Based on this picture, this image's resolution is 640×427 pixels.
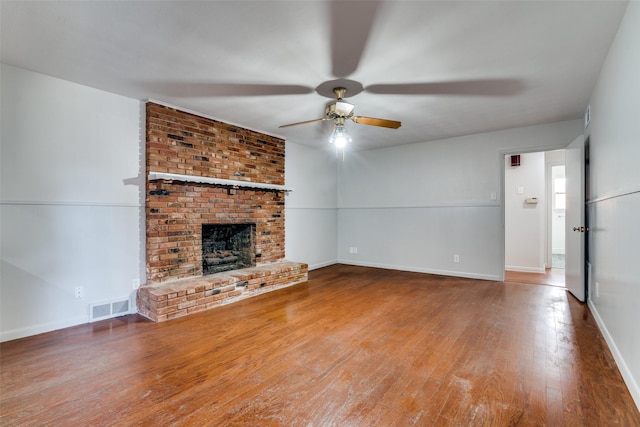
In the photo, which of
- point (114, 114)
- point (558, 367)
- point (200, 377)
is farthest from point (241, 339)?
point (114, 114)

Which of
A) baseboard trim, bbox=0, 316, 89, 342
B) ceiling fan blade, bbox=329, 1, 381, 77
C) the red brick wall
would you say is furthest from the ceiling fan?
baseboard trim, bbox=0, 316, 89, 342

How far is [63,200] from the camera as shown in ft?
9.24

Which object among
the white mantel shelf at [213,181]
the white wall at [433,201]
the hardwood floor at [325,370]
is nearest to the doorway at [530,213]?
the white wall at [433,201]

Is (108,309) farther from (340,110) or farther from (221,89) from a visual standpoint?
(340,110)

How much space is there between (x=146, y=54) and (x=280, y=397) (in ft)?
8.68

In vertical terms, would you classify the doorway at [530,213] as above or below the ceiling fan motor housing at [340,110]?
Answer: below

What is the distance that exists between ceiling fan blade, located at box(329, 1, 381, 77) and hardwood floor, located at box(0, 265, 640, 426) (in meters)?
2.29

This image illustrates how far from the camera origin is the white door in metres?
3.40

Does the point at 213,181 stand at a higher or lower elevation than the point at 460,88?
lower

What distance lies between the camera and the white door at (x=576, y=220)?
3.40 meters

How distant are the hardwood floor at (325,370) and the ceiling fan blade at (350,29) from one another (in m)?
2.29

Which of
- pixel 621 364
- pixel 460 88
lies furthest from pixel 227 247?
pixel 621 364

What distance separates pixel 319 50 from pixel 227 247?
316 centimetres

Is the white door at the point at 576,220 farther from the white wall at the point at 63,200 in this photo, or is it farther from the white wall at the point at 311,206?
the white wall at the point at 63,200
